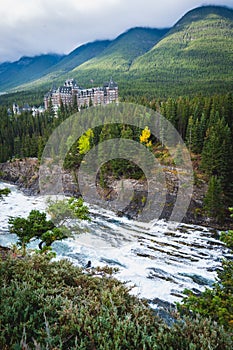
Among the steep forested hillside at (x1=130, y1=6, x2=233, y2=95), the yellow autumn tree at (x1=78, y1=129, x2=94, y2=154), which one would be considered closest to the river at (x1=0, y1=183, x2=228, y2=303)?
the yellow autumn tree at (x1=78, y1=129, x2=94, y2=154)

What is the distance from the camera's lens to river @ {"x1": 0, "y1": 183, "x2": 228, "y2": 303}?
19338 mm

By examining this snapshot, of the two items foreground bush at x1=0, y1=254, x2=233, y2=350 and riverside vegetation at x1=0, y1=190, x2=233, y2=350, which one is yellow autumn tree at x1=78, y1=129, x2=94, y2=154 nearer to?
riverside vegetation at x1=0, y1=190, x2=233, y2=350

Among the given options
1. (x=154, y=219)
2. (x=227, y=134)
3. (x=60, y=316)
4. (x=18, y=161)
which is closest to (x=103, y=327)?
(x=60, y=316)

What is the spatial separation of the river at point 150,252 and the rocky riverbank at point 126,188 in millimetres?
1782

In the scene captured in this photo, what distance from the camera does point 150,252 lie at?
80.2 ft

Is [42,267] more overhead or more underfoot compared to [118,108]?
more underfoot

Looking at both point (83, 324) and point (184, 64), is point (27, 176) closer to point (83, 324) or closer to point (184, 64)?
point (83, 324)

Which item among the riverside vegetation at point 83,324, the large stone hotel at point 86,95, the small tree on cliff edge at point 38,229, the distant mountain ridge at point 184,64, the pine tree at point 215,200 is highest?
the distant mountain ridge at point 184,64

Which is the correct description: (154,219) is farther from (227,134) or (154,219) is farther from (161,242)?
→ (227,134)

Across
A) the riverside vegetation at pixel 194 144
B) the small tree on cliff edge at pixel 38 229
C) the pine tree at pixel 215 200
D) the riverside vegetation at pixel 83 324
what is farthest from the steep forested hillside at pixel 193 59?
the riverside vegetation at pixel 83 324

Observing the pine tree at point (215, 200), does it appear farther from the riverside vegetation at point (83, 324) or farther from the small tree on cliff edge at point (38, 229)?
the riverside vegetation at point (83, 324)

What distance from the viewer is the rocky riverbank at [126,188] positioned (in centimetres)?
3166

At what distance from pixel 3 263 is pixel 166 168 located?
34.4 meters

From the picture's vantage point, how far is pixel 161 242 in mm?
26328
